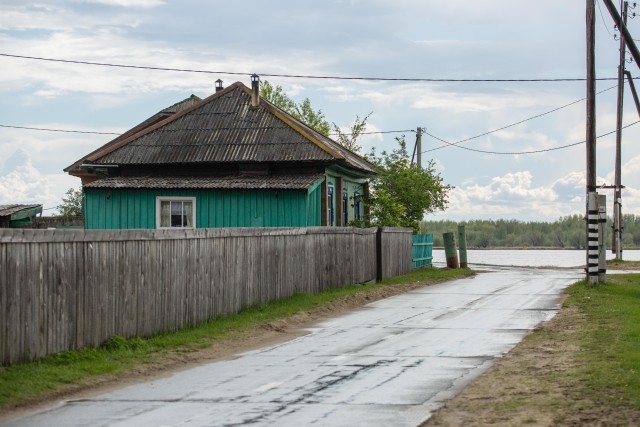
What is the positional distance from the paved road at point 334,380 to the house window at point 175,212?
1393 cm

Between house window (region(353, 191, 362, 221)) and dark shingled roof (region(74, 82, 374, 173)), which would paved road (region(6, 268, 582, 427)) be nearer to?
dark shingled roof (region(74, 82, 374, 173))

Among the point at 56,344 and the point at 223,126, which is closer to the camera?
the point at 56,344

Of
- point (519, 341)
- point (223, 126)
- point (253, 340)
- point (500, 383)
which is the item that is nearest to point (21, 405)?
point (500, 383)

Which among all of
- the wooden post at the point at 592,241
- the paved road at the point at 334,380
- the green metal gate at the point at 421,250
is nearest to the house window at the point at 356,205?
the green metal gate at the point at 421,250

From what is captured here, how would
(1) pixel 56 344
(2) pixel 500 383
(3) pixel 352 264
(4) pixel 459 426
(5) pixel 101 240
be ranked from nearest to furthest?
(4) pixel 459 426
(2) pixel 500 383
(1) pixel 56 344
(5) pixel 101 240
(3) pixel 352 264

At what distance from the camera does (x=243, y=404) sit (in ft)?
31.0

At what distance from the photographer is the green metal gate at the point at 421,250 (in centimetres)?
3769

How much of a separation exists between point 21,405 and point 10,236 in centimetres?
240

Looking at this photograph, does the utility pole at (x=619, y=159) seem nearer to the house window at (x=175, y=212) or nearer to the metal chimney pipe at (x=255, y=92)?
the metal chimney pipe at (x=255, y=92)

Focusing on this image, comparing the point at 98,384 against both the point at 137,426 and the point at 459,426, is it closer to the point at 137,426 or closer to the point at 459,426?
the point at 137,426

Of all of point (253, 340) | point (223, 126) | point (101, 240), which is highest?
point (223, 126)

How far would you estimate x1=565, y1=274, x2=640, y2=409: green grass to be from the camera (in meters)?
9.88

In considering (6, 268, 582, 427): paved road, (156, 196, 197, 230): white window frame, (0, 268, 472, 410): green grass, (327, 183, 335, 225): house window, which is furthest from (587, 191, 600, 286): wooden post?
(156, 196, 197, 230): white window frame

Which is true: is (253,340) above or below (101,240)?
below
